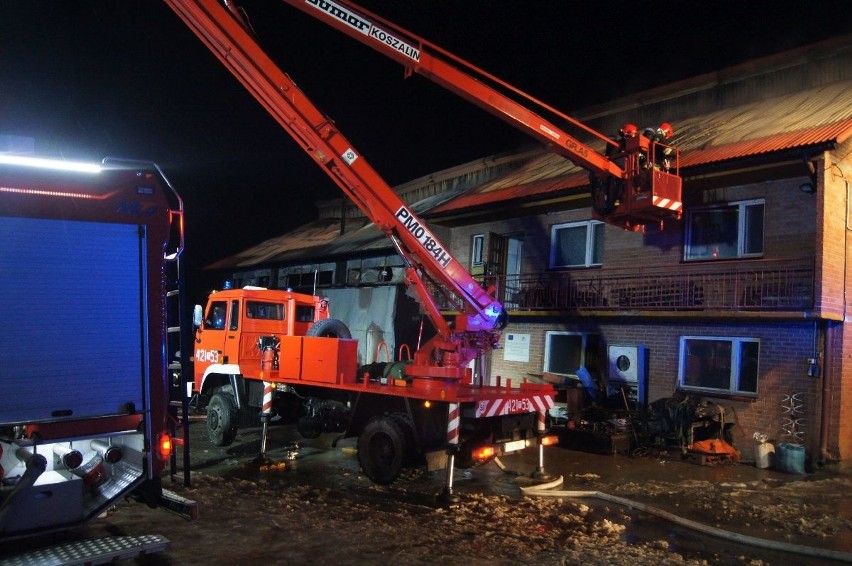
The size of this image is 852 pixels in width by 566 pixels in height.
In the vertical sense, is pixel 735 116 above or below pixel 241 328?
above

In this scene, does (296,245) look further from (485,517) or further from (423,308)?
(485,517)

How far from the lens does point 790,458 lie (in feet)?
38.0

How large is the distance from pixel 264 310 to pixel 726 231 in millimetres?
10324

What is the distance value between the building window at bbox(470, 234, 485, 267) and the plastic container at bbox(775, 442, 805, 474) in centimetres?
998

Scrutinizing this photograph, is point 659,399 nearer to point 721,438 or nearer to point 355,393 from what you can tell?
point 721,438

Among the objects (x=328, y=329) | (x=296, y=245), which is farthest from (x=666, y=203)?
(x=296, y=245)

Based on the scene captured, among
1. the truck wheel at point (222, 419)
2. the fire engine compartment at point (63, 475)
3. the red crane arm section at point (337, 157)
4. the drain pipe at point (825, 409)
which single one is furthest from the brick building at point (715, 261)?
the fire engine compartment at point (63, 475)

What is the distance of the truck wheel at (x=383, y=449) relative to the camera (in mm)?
8969

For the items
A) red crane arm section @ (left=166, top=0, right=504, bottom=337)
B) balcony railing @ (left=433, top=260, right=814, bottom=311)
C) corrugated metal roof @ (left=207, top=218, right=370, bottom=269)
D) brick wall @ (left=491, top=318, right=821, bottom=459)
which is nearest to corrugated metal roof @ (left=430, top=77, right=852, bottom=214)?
balcony railing @ (left=433, top=260, right=814, bottom=311)

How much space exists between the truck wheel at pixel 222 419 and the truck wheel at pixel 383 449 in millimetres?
3476

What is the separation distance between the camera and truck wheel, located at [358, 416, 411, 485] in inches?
353

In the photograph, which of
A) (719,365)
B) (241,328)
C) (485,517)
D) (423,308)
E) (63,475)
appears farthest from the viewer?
(719,365)

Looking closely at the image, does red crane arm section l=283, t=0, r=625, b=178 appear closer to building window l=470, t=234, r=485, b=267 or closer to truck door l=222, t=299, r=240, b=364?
truck door l=222, t=299, r=240, b=364

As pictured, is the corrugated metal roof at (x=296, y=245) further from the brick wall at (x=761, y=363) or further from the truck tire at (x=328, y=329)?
the brick wall at (x=761, y=363)
